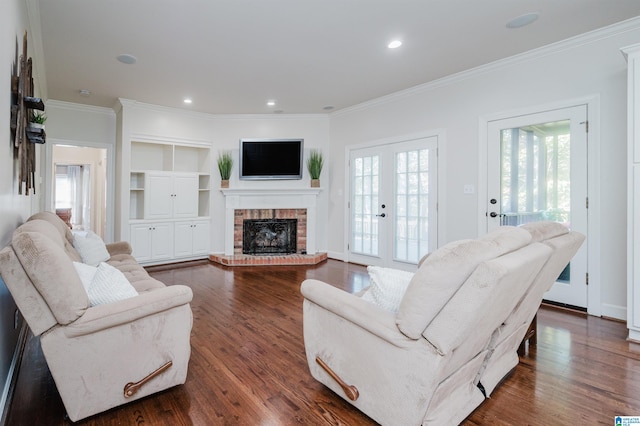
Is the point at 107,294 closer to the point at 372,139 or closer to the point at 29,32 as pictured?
the point at 29,32

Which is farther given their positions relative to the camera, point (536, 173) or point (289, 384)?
point (536, 173)

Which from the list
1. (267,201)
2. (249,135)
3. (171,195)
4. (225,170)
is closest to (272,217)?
(267,201)

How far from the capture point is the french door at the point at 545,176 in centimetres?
335

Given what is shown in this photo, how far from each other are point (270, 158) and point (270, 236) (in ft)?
4.70

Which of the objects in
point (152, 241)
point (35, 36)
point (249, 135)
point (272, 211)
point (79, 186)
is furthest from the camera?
point (79, 186)

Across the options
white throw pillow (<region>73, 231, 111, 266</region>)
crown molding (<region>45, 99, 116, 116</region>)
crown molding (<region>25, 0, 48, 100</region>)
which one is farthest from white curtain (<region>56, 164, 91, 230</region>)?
white throw pillow (<region>73, 231, 111, 266</region>)

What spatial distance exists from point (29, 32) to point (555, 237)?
14.7 ft

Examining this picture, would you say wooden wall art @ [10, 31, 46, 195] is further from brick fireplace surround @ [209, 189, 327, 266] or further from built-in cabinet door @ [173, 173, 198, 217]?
brick fireplace surround @ [209, 189, 327, 266]

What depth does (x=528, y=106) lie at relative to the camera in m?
3.67

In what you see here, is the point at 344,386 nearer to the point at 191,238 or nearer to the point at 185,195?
the point at 191,238

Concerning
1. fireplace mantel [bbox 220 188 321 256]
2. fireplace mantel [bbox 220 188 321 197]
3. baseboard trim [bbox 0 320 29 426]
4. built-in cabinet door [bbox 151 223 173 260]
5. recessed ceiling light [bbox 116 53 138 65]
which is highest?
recessed ceiling light [bbox 116 53 138 65]

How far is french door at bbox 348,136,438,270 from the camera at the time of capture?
471 centimetres

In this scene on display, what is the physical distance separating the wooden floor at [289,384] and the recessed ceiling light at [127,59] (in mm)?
2898

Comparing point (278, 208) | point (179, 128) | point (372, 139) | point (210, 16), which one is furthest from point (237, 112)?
point (210, 16)
